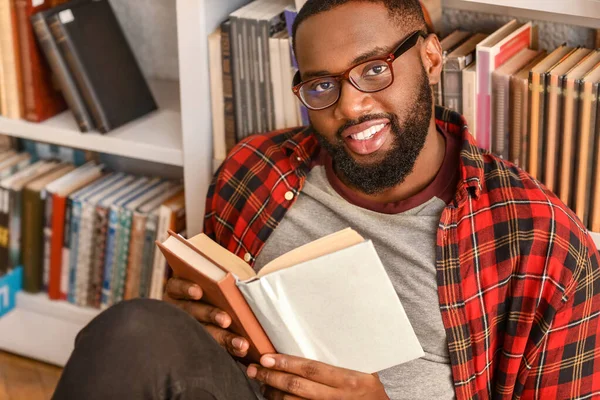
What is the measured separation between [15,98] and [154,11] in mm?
377

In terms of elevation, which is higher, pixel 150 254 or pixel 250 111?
pixel 250 111

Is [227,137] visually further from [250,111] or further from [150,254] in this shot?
[150,254]

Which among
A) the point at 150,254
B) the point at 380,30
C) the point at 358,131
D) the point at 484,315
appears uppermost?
the point at 380,30

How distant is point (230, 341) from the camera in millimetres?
1158

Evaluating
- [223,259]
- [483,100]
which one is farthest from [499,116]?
[223,259]

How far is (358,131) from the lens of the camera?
125cm

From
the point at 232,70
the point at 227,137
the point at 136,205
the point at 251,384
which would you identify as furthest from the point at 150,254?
the point at 251,384

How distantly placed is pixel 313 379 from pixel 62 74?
0.94 m

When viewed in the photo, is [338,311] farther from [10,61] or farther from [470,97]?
[10,61]

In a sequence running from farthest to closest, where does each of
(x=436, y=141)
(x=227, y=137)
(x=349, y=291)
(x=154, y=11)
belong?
(x=154, y=11) → (x=227, y=137) → (x=436, y=141) → (x=349, y=291)

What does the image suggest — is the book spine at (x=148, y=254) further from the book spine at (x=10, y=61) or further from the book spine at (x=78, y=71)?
the book spine at (x=10, y=61)

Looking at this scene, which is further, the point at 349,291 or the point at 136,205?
the point at 136,205

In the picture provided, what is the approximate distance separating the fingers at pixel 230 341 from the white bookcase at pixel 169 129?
0.52 m

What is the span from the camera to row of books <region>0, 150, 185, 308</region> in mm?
1832
